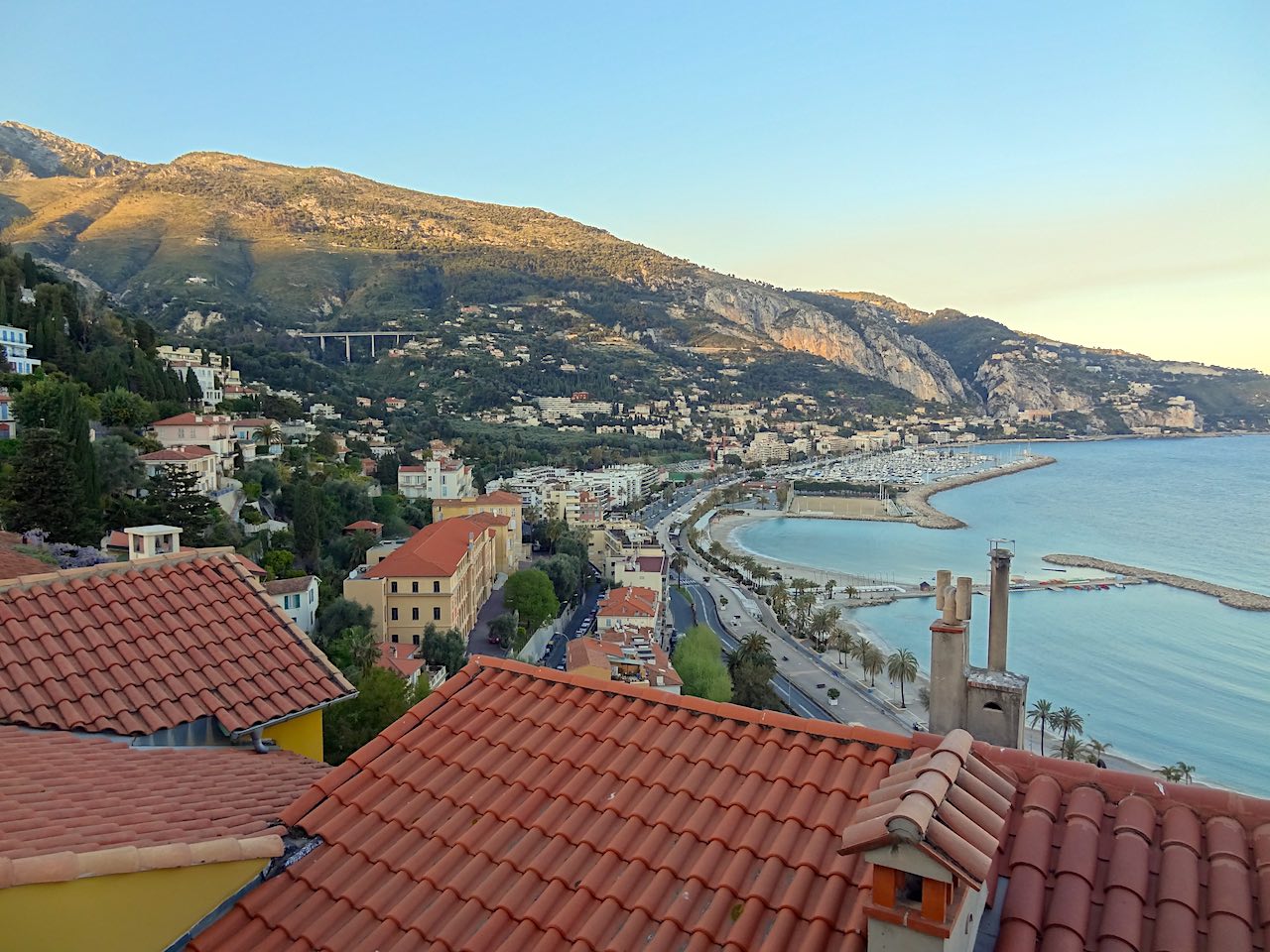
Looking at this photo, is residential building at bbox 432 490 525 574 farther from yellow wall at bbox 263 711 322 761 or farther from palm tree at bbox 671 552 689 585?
yellow wall at bbox 263 711 322 761

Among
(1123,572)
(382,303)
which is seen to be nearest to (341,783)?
(1123,572)

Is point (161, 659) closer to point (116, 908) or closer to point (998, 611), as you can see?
point (116, 908)

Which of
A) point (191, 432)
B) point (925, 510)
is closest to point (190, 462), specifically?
point (191, 432)

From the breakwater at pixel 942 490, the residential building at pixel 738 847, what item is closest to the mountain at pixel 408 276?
the breakwater at pixel 942 490

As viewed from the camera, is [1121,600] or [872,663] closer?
[872,663]

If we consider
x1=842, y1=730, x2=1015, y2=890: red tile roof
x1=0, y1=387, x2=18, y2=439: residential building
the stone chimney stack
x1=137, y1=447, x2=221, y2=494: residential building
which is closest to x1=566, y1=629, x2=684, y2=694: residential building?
x1=137, y1=447, x2=221, y2=494: residential building

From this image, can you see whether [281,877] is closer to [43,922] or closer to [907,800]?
[43,922]
